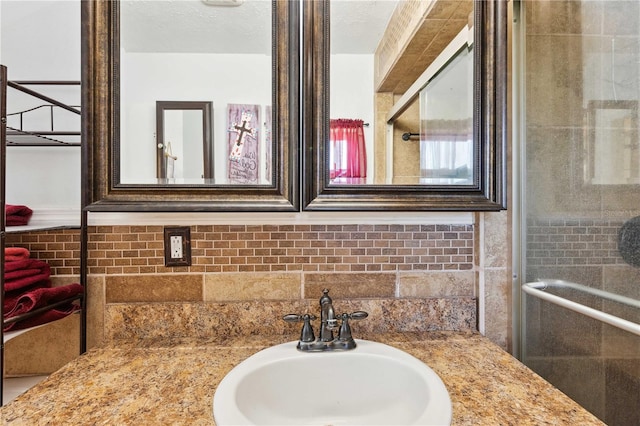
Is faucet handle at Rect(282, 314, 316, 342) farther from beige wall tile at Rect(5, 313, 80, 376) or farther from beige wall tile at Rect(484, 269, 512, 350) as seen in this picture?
beige wall tile at Rect(5, 313, 80, 376)

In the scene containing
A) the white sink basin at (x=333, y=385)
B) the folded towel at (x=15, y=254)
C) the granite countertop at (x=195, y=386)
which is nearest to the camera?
the granite countertop at (x=195, y=386)

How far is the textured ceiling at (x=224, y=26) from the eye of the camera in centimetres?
89

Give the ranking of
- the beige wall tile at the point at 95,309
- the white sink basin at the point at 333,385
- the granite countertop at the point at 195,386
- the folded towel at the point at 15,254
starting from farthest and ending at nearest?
the beige wall tile at the point at 95,309, the folded towel at the point at 15,254, the white sink basin at the point at 333,385, the granite countertop at the point at 195,386

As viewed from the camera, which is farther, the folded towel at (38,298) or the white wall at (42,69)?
the white wall at (42,69)

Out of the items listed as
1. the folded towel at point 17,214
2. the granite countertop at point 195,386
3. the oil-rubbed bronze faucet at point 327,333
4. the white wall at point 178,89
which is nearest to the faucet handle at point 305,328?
the oil-rubbed bronze faucet at point 327,333

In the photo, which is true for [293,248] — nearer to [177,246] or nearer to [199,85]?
[177,246]

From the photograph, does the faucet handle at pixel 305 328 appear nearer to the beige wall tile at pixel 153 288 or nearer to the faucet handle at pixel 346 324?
the faucet handle at pixel 346 324

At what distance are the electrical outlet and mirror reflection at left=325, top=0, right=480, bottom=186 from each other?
454 mm

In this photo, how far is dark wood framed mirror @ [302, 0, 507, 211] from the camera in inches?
35.2

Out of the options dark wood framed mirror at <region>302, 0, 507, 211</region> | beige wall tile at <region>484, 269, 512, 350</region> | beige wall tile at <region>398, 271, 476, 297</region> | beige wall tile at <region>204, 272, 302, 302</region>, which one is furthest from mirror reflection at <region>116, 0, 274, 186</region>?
beige wall tile at <region>484, 269, 512, 350</region>

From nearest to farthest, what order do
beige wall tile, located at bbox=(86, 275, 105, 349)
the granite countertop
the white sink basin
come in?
the granite countertop
the white sink basin
beige wall tile, located at bbox=(86, 275, 105, 349)

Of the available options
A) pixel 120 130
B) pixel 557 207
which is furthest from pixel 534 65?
pixel 120 130

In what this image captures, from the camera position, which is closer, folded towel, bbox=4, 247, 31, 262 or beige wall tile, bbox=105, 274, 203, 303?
folded towel, bbox=4, 247, 31, 262

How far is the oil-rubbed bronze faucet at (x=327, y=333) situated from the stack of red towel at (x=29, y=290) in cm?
60
